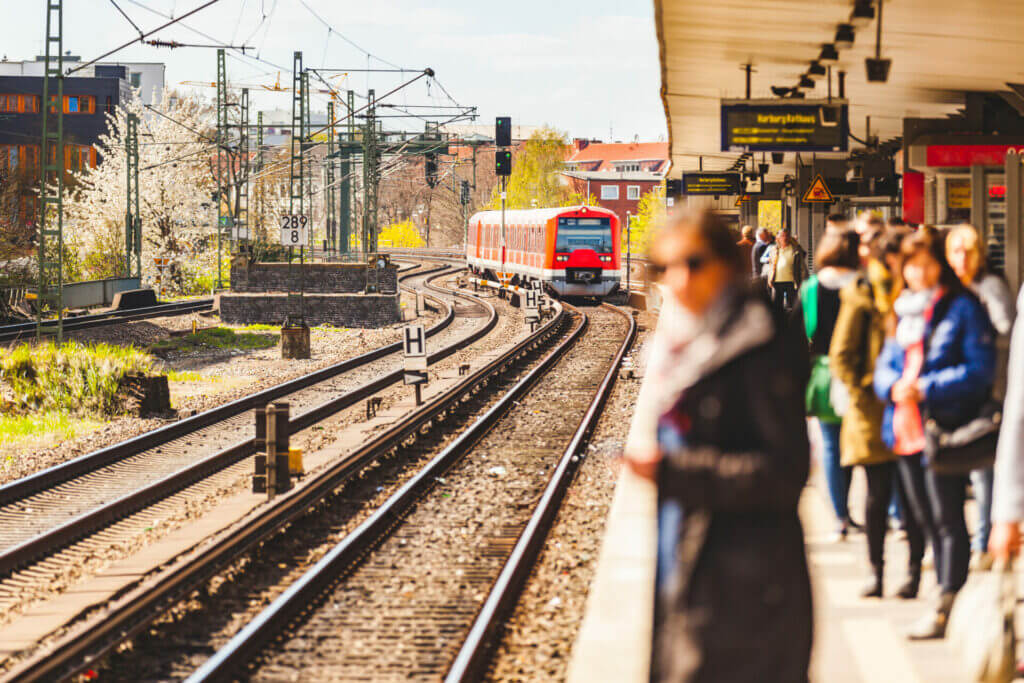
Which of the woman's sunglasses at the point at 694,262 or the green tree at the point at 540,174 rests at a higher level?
the green tree at the point at 540,174

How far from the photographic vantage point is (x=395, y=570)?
371 inches

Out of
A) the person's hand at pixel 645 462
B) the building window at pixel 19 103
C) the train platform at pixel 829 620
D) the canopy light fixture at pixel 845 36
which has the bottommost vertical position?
the train platform at pixel 829 620

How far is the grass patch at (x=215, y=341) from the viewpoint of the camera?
29.1 m

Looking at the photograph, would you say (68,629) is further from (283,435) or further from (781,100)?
(781,100)

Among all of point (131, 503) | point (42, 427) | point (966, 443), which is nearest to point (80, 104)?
point (42, 427)

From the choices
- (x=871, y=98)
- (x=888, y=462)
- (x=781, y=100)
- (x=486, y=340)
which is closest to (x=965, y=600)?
(x=888, y=462)

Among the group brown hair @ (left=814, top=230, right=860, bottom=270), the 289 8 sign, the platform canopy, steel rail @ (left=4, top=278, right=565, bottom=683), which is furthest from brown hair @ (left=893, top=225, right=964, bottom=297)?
the 289 8 sign

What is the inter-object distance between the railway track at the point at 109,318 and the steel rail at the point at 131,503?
13168 mm

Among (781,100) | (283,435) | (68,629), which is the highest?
(781,100)

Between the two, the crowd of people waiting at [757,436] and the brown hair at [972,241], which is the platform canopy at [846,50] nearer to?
the brown hair at [972,241]

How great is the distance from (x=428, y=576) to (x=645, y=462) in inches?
244

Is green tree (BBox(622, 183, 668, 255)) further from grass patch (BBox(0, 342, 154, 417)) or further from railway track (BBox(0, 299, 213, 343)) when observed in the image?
grass patch (BBox(0, 342, 154, 417))

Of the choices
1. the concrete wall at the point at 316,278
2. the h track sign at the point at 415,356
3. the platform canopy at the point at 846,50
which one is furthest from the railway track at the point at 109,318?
the platform canopy at the point at 846,50

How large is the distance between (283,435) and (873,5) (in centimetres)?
643
